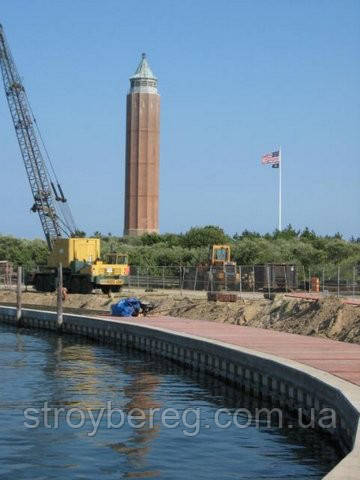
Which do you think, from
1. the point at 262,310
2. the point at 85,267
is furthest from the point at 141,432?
the point at 85,267

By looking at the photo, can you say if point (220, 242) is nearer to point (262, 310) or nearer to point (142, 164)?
point (142, 164)

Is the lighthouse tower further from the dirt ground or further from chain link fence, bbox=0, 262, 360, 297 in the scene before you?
the dirt ground

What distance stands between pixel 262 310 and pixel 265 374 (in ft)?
66.0

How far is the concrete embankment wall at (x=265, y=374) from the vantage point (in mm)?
16484

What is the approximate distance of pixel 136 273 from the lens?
72375 millimetres

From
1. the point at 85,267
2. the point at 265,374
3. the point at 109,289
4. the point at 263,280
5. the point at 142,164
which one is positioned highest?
the point at 142,164

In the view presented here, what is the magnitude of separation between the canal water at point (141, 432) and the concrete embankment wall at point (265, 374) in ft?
1.61

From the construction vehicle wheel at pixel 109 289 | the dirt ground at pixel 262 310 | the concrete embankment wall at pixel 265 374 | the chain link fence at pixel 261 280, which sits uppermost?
the chain link fence at pixel 261 280

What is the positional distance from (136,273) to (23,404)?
165ft

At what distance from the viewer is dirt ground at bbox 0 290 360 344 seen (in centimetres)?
3484

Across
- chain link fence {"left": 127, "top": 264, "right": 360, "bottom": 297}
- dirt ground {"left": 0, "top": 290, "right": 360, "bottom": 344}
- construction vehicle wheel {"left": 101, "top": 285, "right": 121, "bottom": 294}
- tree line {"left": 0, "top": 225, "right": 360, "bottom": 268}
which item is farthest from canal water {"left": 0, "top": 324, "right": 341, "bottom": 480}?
tree line {"left": 0, "top": 225, "right": 360, "bottom": 268}

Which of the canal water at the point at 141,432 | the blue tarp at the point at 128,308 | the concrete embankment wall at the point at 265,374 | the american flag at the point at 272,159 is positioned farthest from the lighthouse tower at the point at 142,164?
the canal water at the point at 141,432

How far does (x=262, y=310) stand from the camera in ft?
141

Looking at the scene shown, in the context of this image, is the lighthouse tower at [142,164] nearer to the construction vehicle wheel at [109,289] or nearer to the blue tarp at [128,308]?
the construction vehicle wheel at [109,289]
